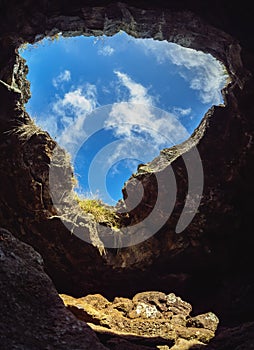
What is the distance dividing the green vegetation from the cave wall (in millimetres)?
557

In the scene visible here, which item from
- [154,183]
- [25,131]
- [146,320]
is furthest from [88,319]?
[25,131]

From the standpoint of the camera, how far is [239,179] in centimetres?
847

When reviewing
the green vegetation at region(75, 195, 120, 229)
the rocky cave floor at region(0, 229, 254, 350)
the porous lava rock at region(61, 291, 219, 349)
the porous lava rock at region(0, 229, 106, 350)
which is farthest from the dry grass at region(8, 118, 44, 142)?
the porous lava rock at region(61, 291, 219, 349)

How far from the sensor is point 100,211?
9719mm

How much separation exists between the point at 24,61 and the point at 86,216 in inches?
179

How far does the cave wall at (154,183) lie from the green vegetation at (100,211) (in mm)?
557

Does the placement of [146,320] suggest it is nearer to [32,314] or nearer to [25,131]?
[32,314]

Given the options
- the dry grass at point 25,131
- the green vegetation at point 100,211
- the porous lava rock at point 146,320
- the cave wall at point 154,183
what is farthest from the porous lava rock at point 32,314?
the green vegetation at point 100,211

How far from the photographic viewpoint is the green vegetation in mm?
9547

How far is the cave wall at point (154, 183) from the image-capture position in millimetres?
6867

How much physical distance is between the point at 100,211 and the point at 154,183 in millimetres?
1920

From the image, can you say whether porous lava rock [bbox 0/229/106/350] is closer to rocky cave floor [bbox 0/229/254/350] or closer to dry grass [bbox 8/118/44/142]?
rocky cave floor [bbox 0/229/254/350]

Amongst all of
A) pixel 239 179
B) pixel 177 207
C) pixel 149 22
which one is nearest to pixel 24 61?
pixel 149 22

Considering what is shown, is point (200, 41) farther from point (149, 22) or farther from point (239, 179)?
point (239, 179)
